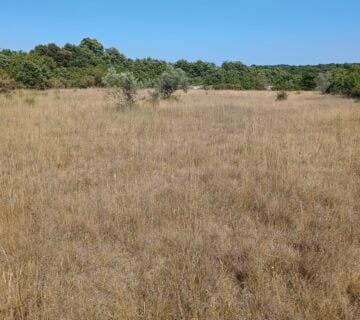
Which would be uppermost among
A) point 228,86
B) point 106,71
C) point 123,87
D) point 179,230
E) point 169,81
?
point 106,71

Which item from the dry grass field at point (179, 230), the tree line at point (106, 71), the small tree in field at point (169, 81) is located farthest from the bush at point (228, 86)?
the dry grass field at point (179, 230)

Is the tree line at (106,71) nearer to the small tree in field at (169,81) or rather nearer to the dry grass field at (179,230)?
the small tree in field at (169,81)

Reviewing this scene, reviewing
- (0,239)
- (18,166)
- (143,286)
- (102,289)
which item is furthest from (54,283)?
(18,166)

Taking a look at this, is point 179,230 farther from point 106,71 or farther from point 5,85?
point 106,71

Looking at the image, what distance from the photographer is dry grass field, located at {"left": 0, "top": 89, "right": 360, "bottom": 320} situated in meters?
2.62

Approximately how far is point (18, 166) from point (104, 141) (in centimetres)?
246

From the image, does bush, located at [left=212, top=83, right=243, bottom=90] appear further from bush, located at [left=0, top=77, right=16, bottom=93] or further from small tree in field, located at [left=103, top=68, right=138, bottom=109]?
small tree in field, located at [left=103, top=68, right=138, bottom=109]

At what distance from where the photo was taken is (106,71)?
126 feet

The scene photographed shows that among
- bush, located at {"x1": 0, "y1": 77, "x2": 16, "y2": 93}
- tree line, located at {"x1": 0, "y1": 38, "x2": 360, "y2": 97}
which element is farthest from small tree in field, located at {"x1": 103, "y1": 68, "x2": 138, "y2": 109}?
bush, located at {"x1": 0, "y1": 77, "x2": 16, "y2": 93}

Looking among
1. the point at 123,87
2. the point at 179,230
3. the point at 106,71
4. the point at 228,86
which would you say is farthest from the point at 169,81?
the point at 228,86

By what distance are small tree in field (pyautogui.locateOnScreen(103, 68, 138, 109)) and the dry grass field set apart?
7.05 meters

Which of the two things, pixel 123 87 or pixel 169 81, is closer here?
pixel 123 87

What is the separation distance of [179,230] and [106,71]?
36.9m

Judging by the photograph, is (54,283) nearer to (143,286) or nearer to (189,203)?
(143,286)
